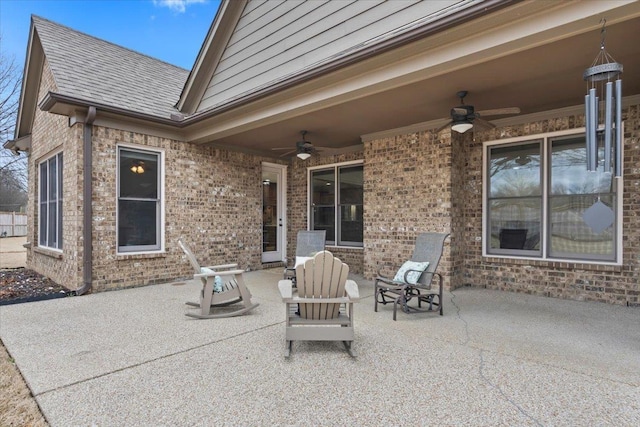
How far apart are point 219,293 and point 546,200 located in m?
4.91

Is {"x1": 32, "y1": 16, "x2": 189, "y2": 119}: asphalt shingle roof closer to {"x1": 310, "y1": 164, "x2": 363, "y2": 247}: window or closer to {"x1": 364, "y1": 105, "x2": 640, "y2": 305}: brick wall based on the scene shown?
{"x1": 310, "y1": 164, "x2": 363, "y2": 247}: window

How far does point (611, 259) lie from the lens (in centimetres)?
467

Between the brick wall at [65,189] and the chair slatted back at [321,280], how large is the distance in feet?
13.6

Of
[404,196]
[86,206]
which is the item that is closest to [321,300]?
[404,196]

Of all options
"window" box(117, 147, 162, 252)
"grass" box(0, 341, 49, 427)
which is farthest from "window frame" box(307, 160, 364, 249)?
"grass" box(0, 341, 49, 427)

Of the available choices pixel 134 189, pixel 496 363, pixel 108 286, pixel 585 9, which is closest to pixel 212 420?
pixel 496 363

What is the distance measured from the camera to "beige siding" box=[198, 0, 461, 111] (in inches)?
171

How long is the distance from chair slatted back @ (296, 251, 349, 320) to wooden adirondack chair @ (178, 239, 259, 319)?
A: 1.33 metres

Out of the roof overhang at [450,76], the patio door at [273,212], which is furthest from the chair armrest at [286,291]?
the patio door at [273,212]

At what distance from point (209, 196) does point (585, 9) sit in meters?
6.20

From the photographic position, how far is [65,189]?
5.66 metres

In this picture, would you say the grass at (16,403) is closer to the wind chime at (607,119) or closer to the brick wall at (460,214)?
the wind chime at (607,119)

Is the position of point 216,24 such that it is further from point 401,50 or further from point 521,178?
point 521,178

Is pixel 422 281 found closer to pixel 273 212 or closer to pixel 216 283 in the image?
pixel 216 283
